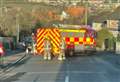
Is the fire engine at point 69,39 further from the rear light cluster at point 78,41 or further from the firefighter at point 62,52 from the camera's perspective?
the firefighter at point 62,52

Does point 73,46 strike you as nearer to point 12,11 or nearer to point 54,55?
point 54,55

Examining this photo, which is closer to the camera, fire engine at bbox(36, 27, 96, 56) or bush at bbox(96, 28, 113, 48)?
fire engine at bbox(36, 27, 96, 56)

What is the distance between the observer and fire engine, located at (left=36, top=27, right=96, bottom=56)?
1599 inches

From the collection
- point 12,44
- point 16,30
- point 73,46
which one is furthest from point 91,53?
point 16,30

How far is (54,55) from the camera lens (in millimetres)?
41219

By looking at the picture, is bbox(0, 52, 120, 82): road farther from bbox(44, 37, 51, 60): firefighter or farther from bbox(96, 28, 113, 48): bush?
bbox(96, 28, 113, 48): bush

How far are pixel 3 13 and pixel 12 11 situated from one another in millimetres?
2796

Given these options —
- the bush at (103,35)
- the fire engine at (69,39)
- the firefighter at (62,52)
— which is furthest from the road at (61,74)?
the bush at (103,35)

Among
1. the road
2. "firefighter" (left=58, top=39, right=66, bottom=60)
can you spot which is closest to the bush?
"firefighter" (left=58, top=39, right=66, bottom=60)

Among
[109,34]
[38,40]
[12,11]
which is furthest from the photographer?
[12,11]

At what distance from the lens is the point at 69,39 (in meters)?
43.8

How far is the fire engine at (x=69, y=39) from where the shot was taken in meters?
40.6

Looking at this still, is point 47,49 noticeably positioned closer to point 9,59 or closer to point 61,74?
point 9,59

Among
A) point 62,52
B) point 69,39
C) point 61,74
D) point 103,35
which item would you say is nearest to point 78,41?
point 69,39
